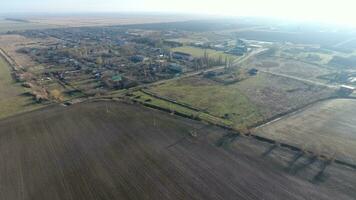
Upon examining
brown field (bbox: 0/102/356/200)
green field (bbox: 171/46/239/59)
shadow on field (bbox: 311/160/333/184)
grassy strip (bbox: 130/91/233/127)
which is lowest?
brown field (bbox: 0/102/356/200)

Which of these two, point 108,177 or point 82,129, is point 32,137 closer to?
point 82,129

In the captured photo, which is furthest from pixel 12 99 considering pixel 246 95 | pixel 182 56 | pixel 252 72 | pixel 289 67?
pixel 289 67

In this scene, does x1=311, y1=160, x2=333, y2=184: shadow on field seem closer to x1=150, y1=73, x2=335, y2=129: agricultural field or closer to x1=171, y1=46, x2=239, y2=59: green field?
x1=150, y1=73, x2=335, y2=129: agricultural field

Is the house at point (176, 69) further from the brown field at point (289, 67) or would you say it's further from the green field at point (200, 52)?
the brown field at point (289, 67)

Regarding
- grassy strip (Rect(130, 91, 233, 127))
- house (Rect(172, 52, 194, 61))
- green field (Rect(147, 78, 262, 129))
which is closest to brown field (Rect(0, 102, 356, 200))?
grassy strip (Rect(130, 91, 233, 127))

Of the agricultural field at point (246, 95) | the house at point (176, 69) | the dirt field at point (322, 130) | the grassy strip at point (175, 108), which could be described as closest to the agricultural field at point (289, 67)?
the agricultural field at point (246, 95)

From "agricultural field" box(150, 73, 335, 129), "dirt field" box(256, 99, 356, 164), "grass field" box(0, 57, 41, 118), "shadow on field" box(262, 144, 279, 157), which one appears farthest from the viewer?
"grass field" box(0, 57, 41, 118)

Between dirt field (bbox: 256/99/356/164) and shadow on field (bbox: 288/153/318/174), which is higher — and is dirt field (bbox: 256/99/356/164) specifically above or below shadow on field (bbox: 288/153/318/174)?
above
